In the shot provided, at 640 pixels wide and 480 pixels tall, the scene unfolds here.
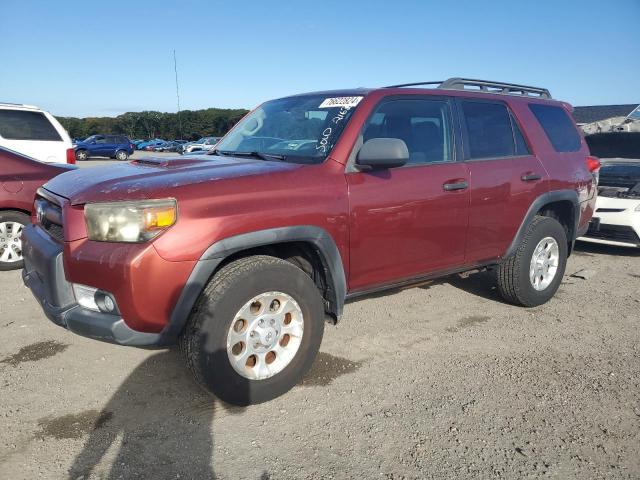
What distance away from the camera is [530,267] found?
4363 millimetres

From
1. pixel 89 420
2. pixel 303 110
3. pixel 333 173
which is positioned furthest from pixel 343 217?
pixel 89 420

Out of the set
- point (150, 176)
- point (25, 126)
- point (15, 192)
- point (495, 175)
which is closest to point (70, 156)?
point (25, 126)

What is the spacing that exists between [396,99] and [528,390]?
214 centimetres

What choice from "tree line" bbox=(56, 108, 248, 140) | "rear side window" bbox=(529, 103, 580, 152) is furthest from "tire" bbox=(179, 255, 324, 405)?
"tree line" bbox=(56, 108, 248, 140)

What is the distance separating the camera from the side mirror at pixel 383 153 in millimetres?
3002

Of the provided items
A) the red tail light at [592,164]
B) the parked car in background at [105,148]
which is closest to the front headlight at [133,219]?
the red tail light at [592,164]

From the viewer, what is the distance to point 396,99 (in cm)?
349

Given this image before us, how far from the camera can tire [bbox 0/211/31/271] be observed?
544 cm

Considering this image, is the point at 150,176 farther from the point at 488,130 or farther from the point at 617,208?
the point at 617,208

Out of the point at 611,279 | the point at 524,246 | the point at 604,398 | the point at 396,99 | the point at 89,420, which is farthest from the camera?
the point at 611,279

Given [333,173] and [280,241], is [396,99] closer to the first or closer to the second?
[333,173]

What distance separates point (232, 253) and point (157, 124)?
7022 centimetres

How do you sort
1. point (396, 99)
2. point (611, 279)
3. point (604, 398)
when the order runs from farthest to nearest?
1. point (611, 279)
2. point (396, 99)
3. point (604, 398)

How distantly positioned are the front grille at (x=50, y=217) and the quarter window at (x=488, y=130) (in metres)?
2.90
